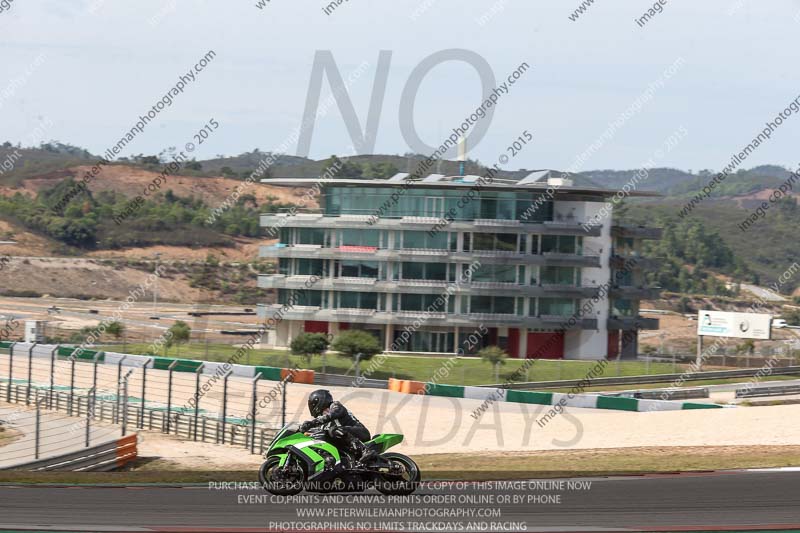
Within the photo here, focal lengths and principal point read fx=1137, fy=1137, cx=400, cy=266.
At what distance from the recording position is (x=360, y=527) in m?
15.8

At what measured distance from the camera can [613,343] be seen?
90.2m

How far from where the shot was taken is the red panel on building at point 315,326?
85.0 meters

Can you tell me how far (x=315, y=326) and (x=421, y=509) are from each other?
68.4 m

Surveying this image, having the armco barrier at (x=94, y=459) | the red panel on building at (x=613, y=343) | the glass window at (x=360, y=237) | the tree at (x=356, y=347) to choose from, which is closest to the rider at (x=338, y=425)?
the armco barrier at (x=94, y=459)

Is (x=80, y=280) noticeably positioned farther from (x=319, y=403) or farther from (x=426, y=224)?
(x=319, y=403)

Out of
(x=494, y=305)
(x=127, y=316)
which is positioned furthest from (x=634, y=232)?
(x=127, y=316)

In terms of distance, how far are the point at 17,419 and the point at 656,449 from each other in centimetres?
1981

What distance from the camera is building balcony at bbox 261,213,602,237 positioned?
82.4 metres

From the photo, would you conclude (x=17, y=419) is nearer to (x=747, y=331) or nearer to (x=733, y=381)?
(x=733, y=381)

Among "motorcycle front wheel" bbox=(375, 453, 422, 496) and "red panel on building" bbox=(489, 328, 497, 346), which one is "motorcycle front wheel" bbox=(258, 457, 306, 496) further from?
"red panel on building" bbox=(489, 328, 497, 346)

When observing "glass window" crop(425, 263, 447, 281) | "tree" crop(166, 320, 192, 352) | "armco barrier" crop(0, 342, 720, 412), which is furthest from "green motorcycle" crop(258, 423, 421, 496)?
"glass window" crop(425, 263, 447, 281)

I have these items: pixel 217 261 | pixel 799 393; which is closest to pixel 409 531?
pixel 799 393

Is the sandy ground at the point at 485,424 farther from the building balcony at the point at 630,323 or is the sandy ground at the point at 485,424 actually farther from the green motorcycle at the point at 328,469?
the building balcony at the point at 630,323

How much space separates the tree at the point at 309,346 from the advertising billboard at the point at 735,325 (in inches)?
1223
